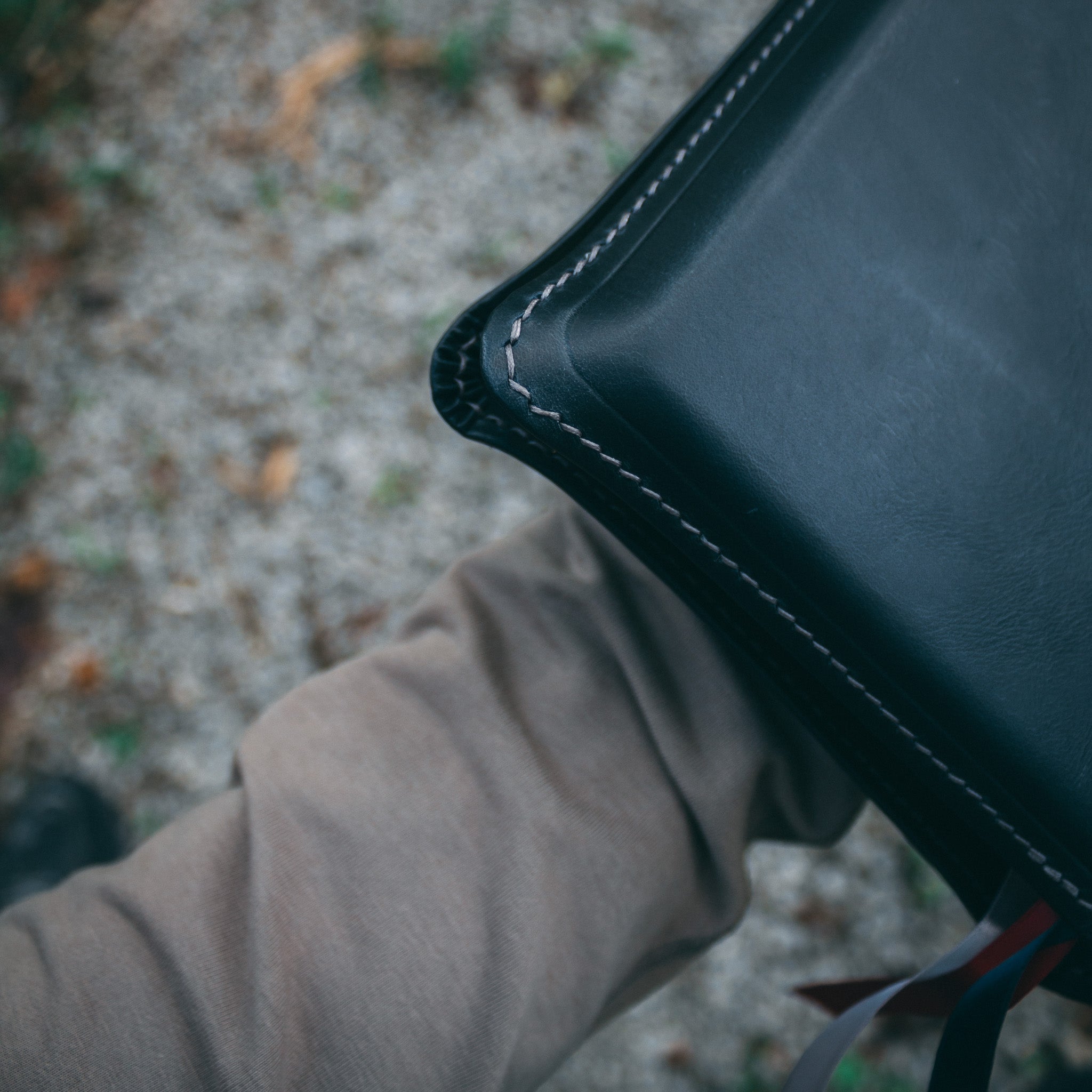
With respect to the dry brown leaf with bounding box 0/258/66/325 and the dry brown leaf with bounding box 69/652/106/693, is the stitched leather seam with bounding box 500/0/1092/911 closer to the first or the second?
the dry brown leaf with bounding box 69/652/106/693

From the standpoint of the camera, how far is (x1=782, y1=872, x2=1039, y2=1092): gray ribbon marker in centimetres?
76

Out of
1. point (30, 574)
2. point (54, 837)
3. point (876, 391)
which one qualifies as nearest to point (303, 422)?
point (30, 574)

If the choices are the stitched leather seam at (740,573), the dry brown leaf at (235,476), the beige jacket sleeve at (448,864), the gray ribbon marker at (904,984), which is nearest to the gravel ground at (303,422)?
the dry brown leaf at (235,476)

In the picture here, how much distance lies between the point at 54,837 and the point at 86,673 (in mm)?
326

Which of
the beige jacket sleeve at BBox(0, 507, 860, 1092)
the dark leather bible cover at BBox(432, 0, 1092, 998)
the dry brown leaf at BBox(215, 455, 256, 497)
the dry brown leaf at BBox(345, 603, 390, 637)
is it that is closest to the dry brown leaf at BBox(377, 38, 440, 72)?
the dry brown leaf at BBox(215, 455, 256, 497)

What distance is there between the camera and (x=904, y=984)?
765mm

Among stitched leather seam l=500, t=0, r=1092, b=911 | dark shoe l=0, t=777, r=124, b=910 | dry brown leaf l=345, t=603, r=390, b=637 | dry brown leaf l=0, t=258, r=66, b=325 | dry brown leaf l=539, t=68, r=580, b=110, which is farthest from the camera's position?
dry brown leaf l=539, t=68, r=580, b=110

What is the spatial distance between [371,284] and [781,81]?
1278 millimetres

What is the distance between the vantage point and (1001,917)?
78cm

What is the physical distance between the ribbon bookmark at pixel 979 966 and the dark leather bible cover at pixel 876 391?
0.11 ft

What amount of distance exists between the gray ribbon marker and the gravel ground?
0.88m

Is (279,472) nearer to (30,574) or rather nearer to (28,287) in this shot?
(30,574)

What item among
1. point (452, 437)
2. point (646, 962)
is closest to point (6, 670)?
point (452, 437)

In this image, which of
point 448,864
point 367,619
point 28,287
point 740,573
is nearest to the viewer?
point 740,573
